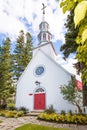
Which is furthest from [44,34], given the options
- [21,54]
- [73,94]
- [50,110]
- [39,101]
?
[73,94]

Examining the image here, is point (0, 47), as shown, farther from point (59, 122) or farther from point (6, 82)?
point (59, 122)

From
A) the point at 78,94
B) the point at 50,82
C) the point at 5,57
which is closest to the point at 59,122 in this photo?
the point at 78,94

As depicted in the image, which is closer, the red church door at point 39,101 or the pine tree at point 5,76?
the red church door at point 39,101

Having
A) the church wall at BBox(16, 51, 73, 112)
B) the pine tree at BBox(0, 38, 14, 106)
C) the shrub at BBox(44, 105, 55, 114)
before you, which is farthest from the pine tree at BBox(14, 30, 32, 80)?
the shrub at BBox(44, 105, 55, 114)

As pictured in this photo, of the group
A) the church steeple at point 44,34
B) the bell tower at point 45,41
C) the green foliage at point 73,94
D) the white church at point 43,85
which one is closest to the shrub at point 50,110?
the white church at point 43,85

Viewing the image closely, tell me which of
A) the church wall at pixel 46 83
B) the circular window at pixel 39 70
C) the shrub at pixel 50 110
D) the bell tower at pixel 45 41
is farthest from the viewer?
the bell tower at pixel 45 41

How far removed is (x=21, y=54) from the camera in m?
34.8

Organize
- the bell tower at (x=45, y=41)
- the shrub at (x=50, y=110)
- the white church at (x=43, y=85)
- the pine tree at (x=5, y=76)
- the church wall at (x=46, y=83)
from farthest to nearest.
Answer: the pine tree at (x=5, y=76) → the bell tower at (x=45, y=41) → the white church at (x=43, y=85) → the church wall at (x=46, y=83) → the shrub at (x=50, y=110)

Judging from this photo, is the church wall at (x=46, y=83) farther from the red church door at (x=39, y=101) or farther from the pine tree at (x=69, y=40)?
the pine tree at (x=69, y=40)

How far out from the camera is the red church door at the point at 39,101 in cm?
2139

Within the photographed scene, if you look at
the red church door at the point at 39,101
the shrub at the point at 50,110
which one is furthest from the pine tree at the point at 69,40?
the red church door at the point at 39,101

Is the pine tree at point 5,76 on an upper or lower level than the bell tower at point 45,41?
lower

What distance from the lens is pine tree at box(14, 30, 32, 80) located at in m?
33.1

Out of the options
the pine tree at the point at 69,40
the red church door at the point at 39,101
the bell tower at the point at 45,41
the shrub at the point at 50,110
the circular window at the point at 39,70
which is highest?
the bell tower at the point at 45,41
